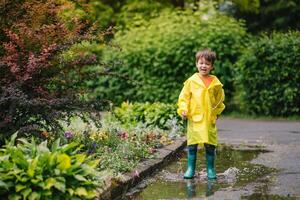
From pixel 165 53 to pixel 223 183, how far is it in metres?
8.60

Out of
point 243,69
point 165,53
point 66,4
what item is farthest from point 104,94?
point 66,4

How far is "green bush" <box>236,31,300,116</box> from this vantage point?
13688 mm

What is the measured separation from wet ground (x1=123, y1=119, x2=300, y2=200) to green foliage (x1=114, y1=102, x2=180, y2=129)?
1044mm

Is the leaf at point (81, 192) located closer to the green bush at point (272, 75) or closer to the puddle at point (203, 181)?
the puddle at point (203, 181)

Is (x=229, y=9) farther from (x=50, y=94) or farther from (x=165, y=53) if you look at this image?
(x=50, y=94)

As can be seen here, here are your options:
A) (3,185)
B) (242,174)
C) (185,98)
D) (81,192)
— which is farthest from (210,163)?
(3,185)

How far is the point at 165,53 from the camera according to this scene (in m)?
15.1

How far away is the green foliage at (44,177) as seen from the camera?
16.0ft

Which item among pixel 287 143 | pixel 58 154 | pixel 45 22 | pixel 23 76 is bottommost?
pixel 287 143

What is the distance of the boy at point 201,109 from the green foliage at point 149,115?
3.11 meters

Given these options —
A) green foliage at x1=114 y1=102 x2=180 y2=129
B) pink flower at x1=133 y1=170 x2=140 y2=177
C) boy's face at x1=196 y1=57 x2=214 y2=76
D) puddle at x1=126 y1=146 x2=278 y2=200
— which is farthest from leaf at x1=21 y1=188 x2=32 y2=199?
green foliage at x1=114 y1=102 x2=180 y2=129

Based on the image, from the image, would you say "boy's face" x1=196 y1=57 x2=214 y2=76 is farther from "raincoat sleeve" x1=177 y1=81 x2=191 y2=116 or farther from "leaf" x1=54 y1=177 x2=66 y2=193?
"leaf" x1=54 y1=177 x2=66 y2=193

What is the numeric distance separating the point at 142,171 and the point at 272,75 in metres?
7.63

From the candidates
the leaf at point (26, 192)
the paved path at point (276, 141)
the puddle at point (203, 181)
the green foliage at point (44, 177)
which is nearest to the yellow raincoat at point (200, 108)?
the puddle at point (203, 181)
